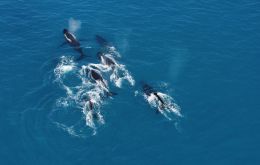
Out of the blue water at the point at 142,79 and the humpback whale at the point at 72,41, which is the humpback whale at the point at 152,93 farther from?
the humpback whale at the point at 72,41

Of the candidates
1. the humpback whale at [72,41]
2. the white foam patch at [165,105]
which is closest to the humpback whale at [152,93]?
the white foam patch at [165,105]

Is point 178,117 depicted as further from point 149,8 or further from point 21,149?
point 149,8

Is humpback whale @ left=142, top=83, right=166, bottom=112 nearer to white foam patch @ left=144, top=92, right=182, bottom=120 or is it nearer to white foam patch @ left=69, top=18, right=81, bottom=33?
white foam patch @ left=144, top=92, right=182, bottom=120

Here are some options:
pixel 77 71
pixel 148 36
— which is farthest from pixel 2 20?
pixel 148 36

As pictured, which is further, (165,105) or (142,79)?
(142,79)

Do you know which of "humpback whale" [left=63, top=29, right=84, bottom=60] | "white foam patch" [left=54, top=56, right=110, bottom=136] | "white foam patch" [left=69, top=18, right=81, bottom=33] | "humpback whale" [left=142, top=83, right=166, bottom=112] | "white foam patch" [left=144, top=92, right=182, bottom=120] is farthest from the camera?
"white foam patch" [left=69, top=18, right=81, bottom=33]

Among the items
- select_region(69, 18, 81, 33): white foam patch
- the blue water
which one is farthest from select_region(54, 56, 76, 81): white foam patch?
select_region(69, 18, 81, 33): white foam patch

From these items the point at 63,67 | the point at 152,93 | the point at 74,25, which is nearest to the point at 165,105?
the point at 152,93

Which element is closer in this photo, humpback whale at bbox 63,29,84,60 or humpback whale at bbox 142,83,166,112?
humpback whale at bbox 142,83,166,112

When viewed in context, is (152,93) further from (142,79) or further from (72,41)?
(72,41)
